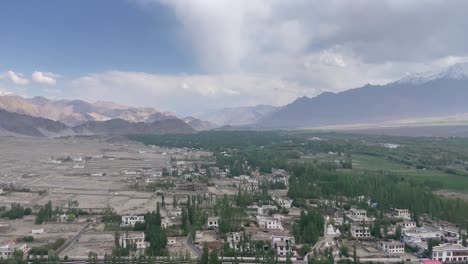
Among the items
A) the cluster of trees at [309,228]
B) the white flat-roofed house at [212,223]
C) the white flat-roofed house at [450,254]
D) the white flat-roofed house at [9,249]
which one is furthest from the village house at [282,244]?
the white flat-roofed house at [9,249]

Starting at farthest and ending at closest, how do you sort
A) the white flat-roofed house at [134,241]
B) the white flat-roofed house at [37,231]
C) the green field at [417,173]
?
the green field at [417,173] < the white flat-roofed house at [37,231] < the white flat-roofed house at [134,241]

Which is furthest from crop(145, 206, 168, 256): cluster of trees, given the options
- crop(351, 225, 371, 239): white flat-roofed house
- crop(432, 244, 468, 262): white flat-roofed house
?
crop(432, 244, 468, 262): white flat-roofed house

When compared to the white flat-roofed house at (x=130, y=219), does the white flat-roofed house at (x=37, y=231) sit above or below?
below

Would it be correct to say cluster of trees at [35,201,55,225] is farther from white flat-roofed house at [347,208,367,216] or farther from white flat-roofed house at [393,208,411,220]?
white flat-roofed house at [393,208,411,220]

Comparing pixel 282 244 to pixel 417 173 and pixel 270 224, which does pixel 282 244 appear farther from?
pixel 417 173

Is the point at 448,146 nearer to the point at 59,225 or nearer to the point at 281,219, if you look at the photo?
the point at 281,219

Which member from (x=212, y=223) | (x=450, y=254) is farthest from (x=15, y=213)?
(x=450, y=254)

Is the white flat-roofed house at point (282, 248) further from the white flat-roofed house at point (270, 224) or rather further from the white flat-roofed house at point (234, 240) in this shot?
the white flat-roofed house at point (270, 224)

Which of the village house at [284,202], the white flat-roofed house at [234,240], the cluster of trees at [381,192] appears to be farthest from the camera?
the village house at [284,202]

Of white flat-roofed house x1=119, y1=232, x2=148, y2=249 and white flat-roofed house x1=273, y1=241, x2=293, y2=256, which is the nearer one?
white flat-roofed house x1=273, y1=241, x2=293, y2=256
